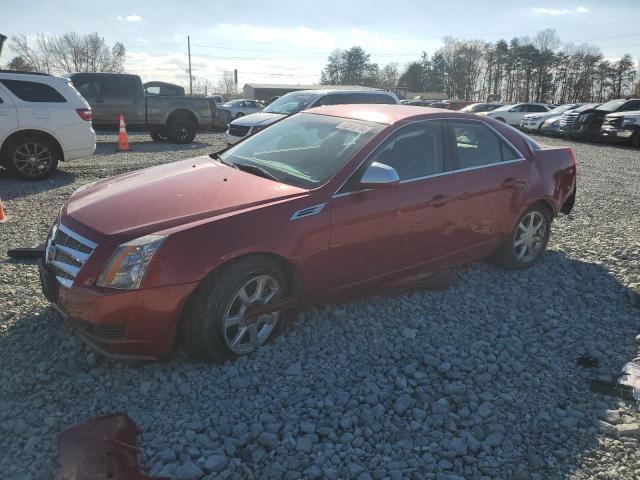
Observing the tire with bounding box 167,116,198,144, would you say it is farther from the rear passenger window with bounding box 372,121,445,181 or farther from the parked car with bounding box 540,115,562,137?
the parked car with bounding box 540,115,562,137

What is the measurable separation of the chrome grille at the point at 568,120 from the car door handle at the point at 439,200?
1904cm

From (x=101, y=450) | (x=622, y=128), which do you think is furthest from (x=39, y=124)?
(x=622, y=128)

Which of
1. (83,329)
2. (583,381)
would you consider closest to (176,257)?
(83,329)

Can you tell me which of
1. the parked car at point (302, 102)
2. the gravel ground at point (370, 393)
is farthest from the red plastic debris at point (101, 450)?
the parked car at point (302, 102)

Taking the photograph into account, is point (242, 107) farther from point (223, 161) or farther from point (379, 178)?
point (379, 178)

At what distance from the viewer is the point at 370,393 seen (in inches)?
114

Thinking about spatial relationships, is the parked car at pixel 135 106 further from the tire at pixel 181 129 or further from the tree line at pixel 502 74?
the tree line at pixel 502 74

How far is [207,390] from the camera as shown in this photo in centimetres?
290

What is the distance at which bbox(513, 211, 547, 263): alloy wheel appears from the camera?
4.86 meters

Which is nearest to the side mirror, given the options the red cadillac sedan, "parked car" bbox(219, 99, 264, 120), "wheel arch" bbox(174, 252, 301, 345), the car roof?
the red cadillac sedan

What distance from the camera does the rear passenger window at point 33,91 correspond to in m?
8.22

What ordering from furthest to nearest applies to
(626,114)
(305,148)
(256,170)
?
(626,114), (305,148), (256,170)

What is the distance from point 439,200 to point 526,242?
150 cm

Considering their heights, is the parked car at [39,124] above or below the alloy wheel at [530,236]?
above
